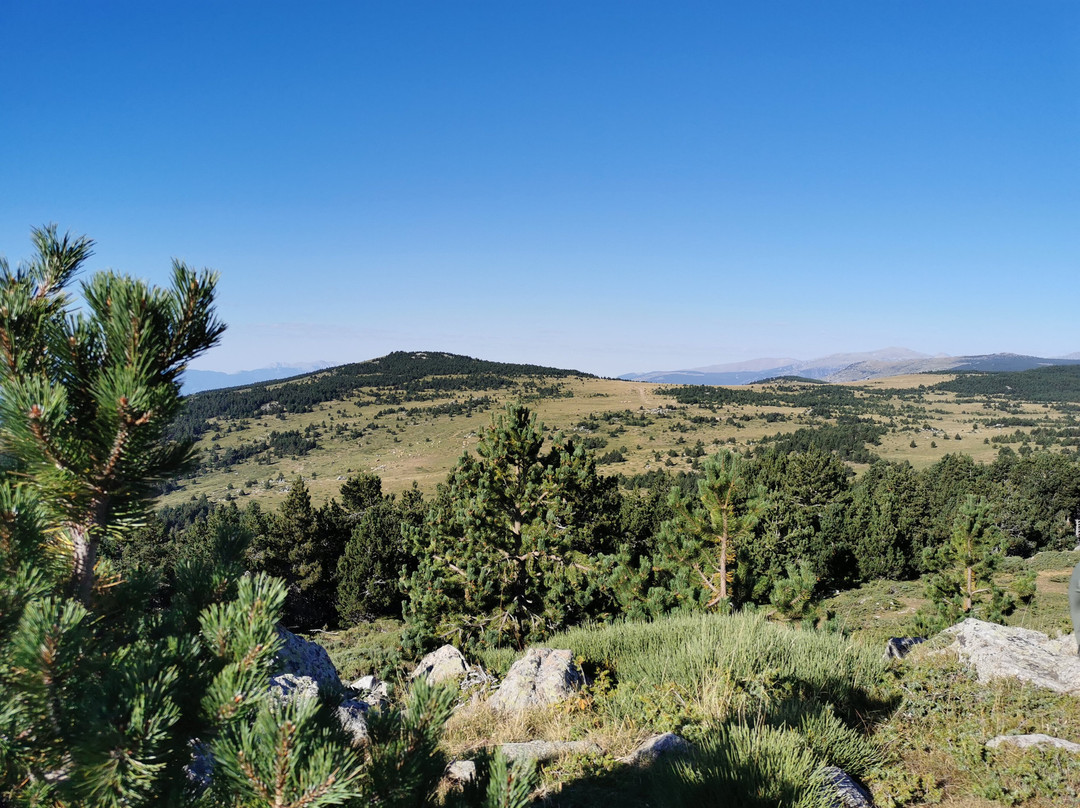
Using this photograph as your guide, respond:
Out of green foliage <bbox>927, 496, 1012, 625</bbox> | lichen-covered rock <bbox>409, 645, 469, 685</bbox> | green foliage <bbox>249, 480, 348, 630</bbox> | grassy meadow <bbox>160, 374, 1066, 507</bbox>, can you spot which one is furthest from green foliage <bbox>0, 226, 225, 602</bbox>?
grassy meadow <bbox>160, 374, 1066, 507</bbox>

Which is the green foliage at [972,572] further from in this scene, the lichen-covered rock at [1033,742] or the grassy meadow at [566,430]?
the grassy meadow at [566,430]

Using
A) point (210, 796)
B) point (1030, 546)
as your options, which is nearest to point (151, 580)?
point (210, 796)

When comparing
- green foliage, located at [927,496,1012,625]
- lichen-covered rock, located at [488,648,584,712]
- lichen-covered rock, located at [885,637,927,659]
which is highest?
lichen-covered rock, located at [488,648,584,712]

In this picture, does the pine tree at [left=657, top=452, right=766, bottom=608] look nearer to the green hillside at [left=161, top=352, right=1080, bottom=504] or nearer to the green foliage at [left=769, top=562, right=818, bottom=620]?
the green foliage at [left=769, top=562, right=818, bottom=620]

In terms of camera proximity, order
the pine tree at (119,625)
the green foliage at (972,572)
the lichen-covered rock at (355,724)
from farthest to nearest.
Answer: the green foliage at (972,572)
the lichen-covered rock at (355,724)
the pine tree at (119,625)

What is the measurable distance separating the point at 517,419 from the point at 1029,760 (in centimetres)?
1186

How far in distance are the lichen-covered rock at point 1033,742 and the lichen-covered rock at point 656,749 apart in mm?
2673

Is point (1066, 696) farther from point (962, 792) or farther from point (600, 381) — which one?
point (600, 381)

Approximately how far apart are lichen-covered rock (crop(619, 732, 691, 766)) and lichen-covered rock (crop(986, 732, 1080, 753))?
267 centimetres

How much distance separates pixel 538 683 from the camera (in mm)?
6453

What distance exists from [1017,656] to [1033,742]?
96.9 inches

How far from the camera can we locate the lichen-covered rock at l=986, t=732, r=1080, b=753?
14.7ft

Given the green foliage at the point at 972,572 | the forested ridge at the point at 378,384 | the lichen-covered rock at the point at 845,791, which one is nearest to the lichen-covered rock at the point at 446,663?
the lichen-covered rock at the point at 845,791

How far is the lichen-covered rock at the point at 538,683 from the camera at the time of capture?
6250 millimetres
